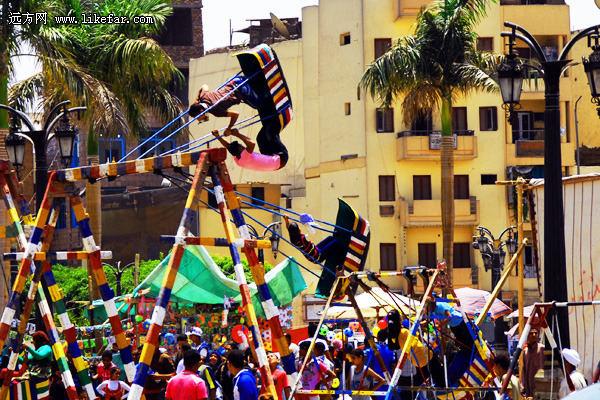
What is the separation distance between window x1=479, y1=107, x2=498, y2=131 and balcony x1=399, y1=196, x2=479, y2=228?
149 inches

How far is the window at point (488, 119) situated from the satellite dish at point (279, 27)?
12.5m

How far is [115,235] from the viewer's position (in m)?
51.8

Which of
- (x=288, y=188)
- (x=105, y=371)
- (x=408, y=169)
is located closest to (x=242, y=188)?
(x=288, y=188)

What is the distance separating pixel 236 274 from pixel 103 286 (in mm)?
1504

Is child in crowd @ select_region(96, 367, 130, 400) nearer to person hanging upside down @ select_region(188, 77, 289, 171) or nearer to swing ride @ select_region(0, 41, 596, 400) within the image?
swing ride @ select_region(0, 41, 596, 400)

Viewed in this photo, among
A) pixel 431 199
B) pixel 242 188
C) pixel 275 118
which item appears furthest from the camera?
pixel 242 188

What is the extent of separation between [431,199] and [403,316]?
117 feet

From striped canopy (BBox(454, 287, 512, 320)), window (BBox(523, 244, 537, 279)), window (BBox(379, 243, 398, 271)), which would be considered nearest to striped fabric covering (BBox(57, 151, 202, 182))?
striped canopy (BBox(454, 287, 512, 320))

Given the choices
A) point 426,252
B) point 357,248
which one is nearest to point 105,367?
point 357,248

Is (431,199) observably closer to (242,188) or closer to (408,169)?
(408,169)

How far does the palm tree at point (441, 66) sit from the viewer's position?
116ft

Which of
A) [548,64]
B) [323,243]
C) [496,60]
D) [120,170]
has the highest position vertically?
[496,60]

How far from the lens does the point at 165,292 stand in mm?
9844

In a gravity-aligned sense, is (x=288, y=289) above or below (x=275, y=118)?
below
